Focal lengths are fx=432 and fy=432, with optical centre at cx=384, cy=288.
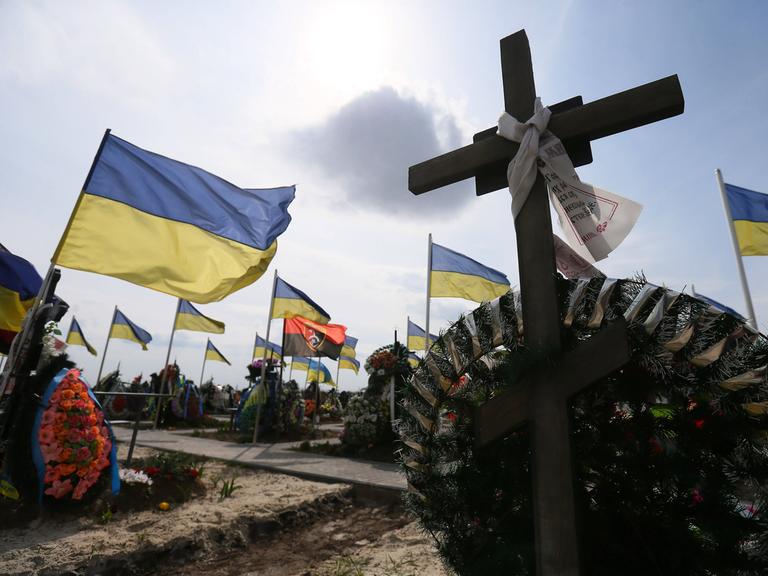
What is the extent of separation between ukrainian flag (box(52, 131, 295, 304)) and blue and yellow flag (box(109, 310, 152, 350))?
15642 millimetres

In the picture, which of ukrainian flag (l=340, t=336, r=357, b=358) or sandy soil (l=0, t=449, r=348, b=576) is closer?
sandy soil (l=0, t=449, r=348, b=576)

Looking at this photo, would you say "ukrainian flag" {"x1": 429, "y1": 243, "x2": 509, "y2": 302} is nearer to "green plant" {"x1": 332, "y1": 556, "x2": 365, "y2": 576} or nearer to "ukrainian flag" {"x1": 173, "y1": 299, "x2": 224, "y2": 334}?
"green plant" {"x1": 332, "y1": 556, "x2": 365, "y2": 576}

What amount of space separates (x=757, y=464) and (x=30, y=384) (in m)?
5.60

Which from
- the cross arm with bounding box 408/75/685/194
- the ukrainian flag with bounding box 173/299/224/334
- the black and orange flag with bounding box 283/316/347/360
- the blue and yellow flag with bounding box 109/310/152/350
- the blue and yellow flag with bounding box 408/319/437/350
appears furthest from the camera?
the blue and yellow flag with bounding box 408/319/437/350

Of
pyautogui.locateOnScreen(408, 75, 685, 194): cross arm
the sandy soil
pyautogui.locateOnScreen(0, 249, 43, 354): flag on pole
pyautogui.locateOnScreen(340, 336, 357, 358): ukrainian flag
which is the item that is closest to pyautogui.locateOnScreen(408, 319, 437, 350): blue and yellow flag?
pyautogui.locateOnScreen(340, 336, 357, 358): ukrainian flag

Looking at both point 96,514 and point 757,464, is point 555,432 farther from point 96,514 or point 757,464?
point 96,514

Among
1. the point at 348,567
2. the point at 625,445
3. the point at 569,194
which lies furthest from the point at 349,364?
the point at 569,194

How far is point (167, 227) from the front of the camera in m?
4.49

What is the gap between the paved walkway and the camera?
602cm

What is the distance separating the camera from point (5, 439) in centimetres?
396

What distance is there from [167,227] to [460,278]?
8.20 metres

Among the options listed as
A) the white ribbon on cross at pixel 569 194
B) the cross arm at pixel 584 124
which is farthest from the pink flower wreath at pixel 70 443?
the white ribbon on cross at pixel 569 194

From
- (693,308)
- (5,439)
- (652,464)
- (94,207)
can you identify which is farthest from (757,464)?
(5,439)

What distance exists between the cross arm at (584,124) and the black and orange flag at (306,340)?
10.1 metres
